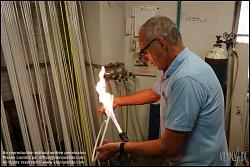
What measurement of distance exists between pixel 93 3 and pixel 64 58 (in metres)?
0.67

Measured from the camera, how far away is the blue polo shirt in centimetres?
101

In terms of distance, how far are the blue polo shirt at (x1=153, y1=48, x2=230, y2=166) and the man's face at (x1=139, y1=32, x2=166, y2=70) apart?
0.26ft

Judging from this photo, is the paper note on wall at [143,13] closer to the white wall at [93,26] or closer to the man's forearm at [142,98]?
the white wall at [93,26]

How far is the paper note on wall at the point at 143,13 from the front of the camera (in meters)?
2.30

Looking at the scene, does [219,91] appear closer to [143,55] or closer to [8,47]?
[143,55]

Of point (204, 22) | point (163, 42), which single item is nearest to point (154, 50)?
point (163, 42)

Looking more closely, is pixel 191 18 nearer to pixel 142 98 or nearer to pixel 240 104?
pixel 240 104

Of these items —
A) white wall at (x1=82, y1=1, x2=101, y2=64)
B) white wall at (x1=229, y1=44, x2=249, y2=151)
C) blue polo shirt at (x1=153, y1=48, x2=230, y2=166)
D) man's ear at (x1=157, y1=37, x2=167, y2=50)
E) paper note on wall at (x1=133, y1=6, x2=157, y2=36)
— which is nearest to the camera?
blue polo shirt at (x1=153, y1=48, x2=230, y2=166)

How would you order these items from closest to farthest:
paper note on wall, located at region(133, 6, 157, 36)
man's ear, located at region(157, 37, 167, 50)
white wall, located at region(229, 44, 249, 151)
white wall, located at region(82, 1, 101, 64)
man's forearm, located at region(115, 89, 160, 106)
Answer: man's ear, located at region(157, 37, 167, 50), man's forearm, located at region(115, 89, 160, 106), white wall, located at region(229, 44, 249, 151), white wall, located at region(82, 1, 101, 64), paper note on wall, located at region(133, 6, 157, 36)

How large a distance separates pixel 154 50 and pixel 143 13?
1298 millimetres

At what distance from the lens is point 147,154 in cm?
112

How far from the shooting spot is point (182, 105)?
1.01 m

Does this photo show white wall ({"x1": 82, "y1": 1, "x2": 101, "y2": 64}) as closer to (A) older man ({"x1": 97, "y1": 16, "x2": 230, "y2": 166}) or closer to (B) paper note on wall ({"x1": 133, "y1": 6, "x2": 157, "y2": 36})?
(B) paper note on wall ({"x1": 133, "y1": 6, "x2": 157, "y2": 36})

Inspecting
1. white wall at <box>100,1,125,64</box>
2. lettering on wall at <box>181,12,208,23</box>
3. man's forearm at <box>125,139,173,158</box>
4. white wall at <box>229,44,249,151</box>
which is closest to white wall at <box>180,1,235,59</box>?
lettering on wall at <box>181,12,208,23</box>
